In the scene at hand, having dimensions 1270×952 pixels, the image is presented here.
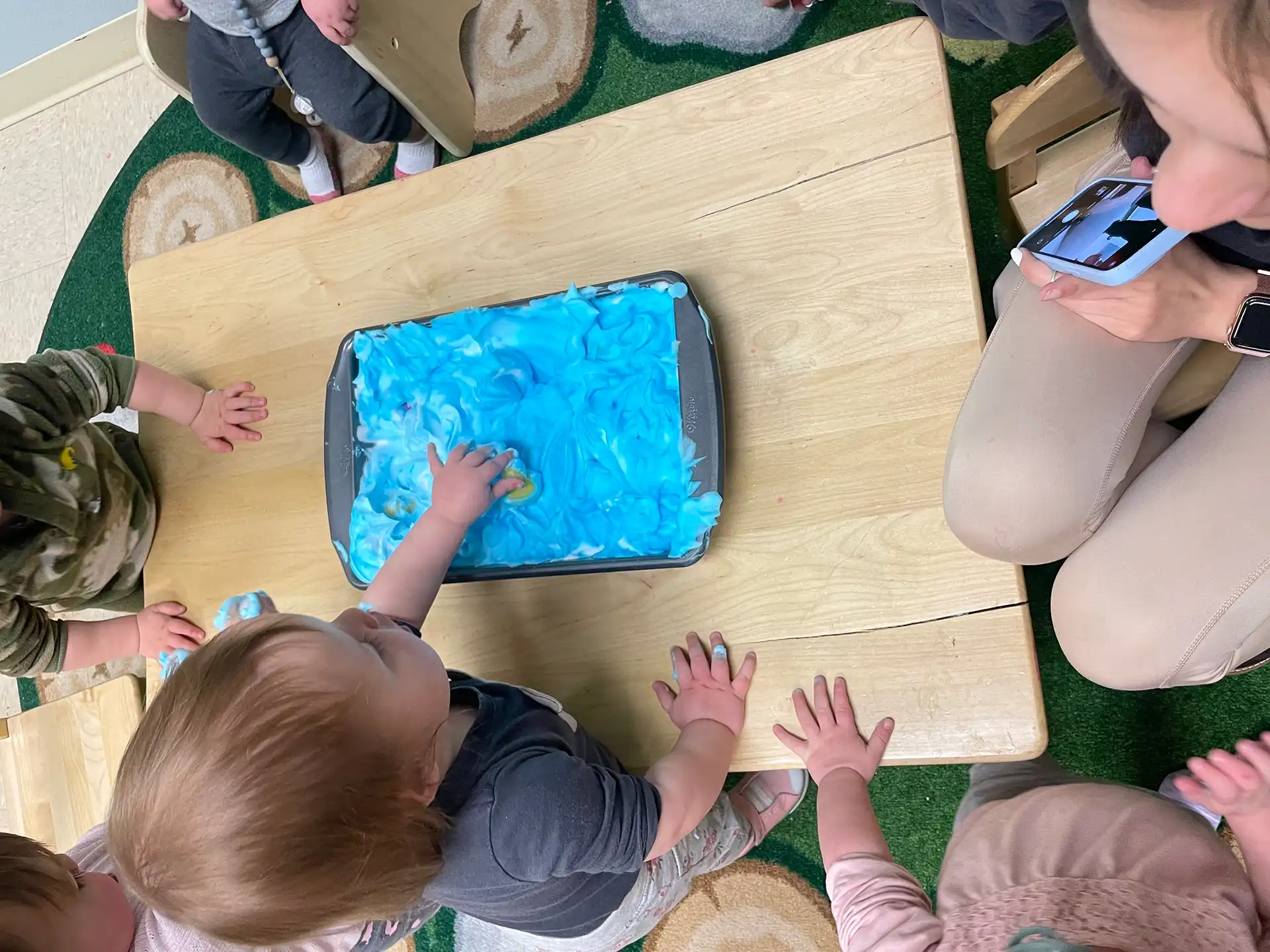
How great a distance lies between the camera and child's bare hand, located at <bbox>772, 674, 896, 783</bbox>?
2.16 feet

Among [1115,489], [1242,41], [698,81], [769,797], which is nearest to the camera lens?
[1242,41]

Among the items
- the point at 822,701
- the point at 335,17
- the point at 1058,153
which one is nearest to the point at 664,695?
the point at 822,701

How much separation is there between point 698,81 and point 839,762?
0.94m

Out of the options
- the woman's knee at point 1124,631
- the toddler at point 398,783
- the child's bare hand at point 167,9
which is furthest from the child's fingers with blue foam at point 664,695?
the child's bare hand at point 167,9

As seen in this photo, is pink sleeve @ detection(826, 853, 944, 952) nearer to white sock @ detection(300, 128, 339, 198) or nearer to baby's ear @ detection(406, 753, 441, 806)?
baby's ear @ detection(406, 753, 441, 806)

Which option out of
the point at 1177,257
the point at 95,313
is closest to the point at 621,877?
the point at 1177,257

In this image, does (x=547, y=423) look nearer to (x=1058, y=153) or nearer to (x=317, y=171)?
(x=1058, y=153)

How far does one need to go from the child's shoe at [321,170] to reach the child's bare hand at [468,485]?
0.73 meters

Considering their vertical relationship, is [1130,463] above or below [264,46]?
below

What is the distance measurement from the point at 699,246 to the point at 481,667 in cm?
45

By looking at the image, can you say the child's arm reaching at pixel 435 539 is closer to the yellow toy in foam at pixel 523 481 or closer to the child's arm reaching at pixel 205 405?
the yellow toy in foam at pixel 523 481

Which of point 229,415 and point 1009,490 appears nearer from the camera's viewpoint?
point 1009,490

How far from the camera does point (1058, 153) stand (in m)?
0.87

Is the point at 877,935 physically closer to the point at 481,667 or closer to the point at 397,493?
the point at 481,667
